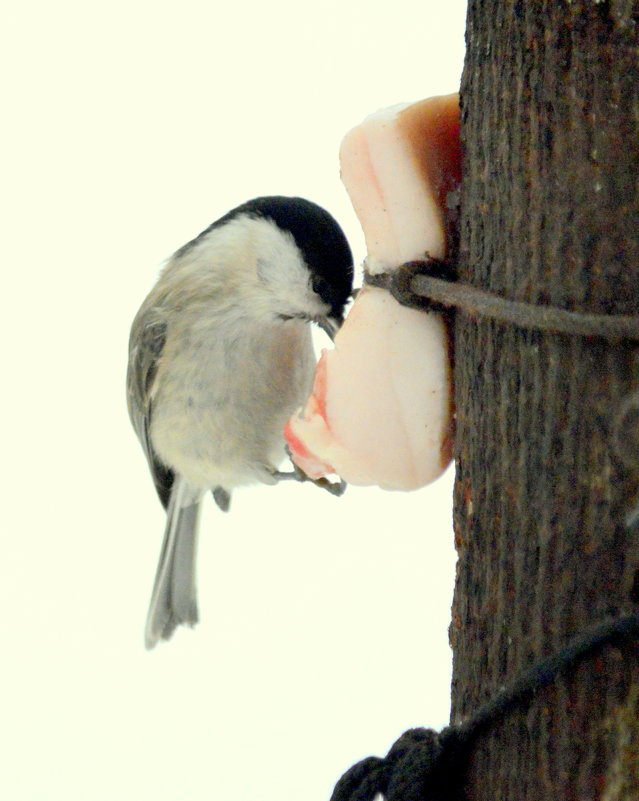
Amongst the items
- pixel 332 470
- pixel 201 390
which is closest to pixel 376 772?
pixel 332 470

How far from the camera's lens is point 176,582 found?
1560 millimetres

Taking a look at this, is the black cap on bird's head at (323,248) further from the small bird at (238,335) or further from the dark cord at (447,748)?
the dark cord at (447,748)

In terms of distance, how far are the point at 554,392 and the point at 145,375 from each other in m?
0.89

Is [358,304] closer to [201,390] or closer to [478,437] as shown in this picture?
[478,437]

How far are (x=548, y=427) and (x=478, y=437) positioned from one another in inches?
2.5

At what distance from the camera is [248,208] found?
117 cm

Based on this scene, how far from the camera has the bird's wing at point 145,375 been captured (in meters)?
1.30

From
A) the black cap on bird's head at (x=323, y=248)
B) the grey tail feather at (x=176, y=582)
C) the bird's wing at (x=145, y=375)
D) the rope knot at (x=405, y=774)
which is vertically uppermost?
the black cap on bird's head at (x=323, y=248)

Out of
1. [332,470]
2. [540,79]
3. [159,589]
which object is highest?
[540,79]

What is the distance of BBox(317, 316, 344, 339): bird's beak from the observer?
106cm

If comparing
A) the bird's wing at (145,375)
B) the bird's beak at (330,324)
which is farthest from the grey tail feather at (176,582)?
the bird's beak at (330,324)

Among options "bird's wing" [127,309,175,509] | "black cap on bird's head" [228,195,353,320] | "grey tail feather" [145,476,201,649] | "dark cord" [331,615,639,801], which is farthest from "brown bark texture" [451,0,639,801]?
"grey tail feather" [145,476,201,649]

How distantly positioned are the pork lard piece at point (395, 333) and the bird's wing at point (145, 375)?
0.66 meters

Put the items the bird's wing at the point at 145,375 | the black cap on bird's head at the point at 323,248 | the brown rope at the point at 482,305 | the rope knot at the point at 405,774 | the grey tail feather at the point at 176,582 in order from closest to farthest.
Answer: the brown rope at the point at 482,305 < the rope knot at the point at 405,774 < the black cap on bird's head at the point at 323,248 < the bird's wing at the point at 145,375 < the grey tail feather at the point at 176,582
